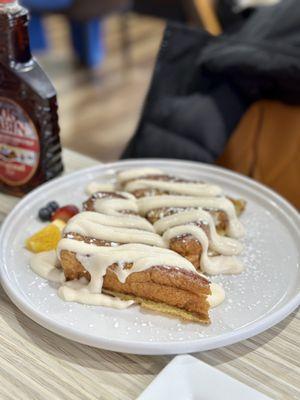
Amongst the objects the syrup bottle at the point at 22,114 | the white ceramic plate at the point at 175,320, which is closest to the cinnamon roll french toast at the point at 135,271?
the white ceramic plate at the point at 175,320

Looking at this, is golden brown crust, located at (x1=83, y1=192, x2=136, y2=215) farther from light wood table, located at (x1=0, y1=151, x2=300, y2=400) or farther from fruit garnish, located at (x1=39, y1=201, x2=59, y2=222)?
light wood table, located at (x1=0, y1=151, x2=300, y2=400)


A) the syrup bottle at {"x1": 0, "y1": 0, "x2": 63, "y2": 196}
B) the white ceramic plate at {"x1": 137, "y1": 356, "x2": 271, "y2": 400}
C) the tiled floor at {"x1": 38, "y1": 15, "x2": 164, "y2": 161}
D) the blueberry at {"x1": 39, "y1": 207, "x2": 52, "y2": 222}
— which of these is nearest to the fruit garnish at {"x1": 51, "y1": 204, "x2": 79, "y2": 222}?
the blueberry at {"x1": 39, "y1": 207, "x2": 52, "y2": 222}

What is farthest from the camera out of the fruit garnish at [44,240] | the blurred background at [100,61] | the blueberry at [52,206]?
the blurred background at [100,61]

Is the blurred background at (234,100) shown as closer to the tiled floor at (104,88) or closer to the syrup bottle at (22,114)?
the syrup bottle at (22,114)

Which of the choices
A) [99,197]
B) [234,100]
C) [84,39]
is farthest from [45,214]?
[84,39]

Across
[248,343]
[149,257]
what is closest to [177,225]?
[149,257]

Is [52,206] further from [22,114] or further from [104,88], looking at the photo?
[104,88]
